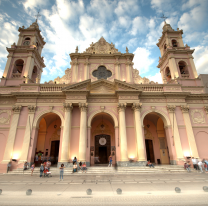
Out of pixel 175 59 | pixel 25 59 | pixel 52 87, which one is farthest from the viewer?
pixel 175 59

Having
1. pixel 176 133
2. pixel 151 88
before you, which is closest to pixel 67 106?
pixel 151 88

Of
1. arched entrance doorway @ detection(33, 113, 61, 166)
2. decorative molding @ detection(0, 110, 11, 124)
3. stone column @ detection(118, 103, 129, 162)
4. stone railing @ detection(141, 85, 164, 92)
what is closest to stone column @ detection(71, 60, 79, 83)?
arched entrance doorway @ detection(33, 113, 61, 166)

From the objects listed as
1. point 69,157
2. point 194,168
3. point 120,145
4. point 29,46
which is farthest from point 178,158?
point 29,46

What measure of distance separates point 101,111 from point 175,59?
1544 centimetres

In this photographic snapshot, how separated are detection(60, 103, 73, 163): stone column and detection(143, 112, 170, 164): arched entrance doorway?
36.8ft

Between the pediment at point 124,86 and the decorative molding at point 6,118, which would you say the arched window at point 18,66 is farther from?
the pediment at point 124,86

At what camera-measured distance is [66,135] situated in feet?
53.8

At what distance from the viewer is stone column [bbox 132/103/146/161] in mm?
16023

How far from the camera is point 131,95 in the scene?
18.3 m

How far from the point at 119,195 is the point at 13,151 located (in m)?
15.1

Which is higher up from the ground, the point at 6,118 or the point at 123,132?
the point at 6,118

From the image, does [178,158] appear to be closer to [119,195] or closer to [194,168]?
[194,168]

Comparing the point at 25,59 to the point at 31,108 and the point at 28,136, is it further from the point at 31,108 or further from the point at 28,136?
the point at 28,136

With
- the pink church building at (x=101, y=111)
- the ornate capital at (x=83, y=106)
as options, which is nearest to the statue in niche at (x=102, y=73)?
the pink church building at (x=101, y=111)
